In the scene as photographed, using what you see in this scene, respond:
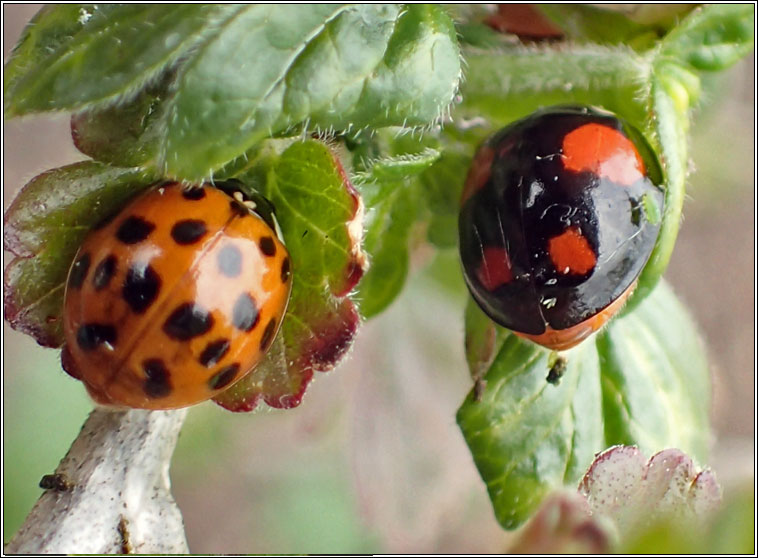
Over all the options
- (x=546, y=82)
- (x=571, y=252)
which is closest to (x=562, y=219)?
(x=571, y=252)

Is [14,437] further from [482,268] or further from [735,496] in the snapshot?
[735,496]

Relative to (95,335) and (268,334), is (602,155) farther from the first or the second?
(95,335)

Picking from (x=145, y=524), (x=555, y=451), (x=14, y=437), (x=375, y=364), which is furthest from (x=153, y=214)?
(x=375, y=364)

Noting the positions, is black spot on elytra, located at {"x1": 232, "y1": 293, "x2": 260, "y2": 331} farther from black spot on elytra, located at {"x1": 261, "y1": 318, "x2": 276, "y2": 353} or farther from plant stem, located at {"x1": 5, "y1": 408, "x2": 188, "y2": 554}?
plant stem, located at {"x1": 5, "y1": 408, "x2": 188, "y2": 554}

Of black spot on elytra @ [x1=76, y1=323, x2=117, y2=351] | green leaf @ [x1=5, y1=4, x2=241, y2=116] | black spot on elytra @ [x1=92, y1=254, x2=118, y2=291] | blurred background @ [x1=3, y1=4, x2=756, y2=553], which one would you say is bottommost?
blurred background @ [x1=3, y1=4, x2=756, y2=553]

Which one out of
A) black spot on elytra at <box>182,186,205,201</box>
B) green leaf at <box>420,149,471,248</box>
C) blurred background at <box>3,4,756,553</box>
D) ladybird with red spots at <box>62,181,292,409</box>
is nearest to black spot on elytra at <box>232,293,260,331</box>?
ladybird with red spots at <box>62,181,292,409</box>

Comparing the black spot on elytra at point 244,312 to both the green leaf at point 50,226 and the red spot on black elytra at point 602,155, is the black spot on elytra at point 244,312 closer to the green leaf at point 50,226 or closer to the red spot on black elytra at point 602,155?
the green leaf at point 50,226
